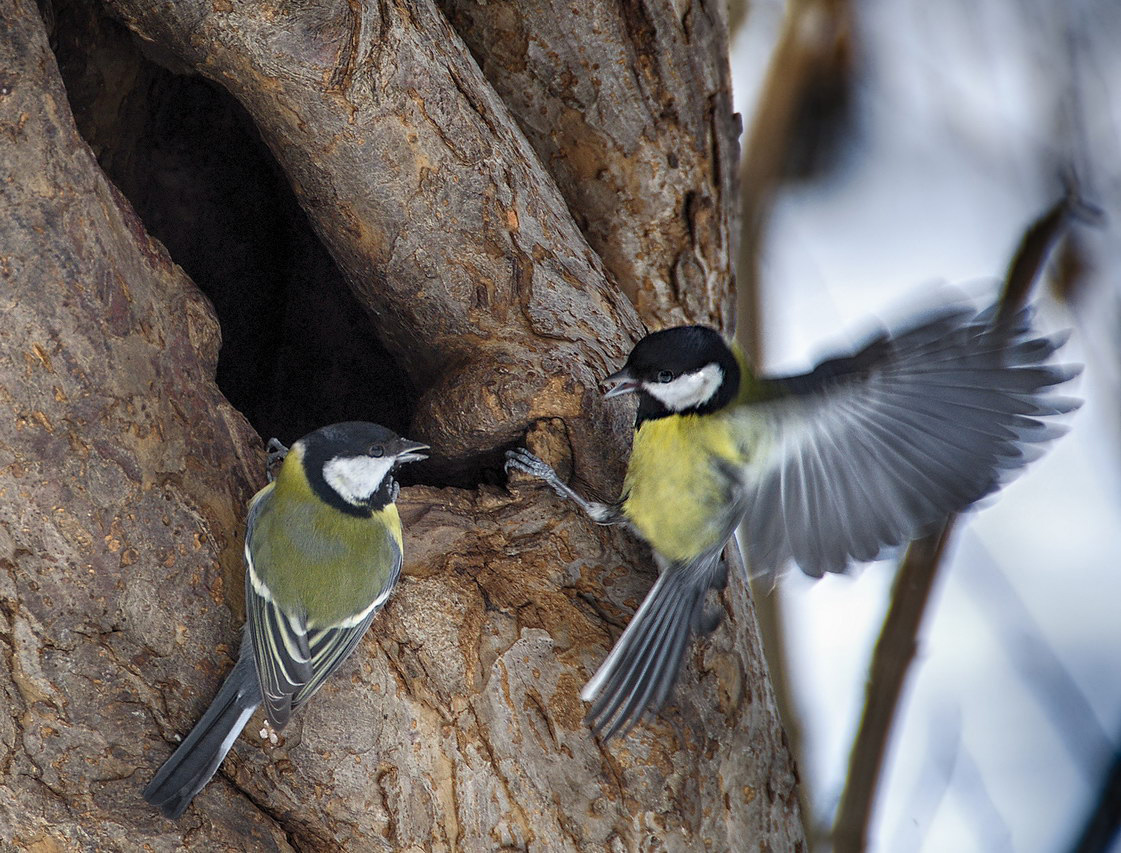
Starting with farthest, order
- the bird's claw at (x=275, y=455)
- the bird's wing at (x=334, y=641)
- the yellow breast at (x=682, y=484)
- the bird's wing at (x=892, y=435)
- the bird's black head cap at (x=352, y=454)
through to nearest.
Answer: the bird's claw at (x=275, y=455), the bird's black head cap at (x=352, y=454), the yellow breast at (x=682, y=484), the bird's wing at (x=334, y=641), the bird's wing at (x=892, y=435)

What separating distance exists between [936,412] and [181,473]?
0.83 meters

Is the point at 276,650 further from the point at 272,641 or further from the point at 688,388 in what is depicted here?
the point at 688,388

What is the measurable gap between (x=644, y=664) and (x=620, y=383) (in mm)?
336

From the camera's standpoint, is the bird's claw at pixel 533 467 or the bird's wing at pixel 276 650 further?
the bird's claw at pixel 533 467

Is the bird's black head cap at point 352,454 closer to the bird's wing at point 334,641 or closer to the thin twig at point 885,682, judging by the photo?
the bird's wing at point 334,641

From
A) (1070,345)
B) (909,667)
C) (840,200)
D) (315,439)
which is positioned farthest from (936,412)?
(840,200)

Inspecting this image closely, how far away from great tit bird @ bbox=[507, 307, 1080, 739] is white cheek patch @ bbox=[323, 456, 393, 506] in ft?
0.74

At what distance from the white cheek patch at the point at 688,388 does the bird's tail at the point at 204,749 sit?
563 millimetres

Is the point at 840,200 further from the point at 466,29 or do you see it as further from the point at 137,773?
the point at 137,773

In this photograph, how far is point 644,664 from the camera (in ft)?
3.99

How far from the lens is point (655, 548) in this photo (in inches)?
52.2

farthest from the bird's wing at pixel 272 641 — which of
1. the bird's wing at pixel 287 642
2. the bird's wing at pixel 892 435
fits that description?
the bird's wing at pixel 892 435

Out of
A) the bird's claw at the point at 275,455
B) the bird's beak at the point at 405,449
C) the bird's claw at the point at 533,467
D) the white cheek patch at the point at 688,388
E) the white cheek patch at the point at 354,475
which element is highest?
the white cheek patch at the point at 688,388

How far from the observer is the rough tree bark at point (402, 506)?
1079 mm
